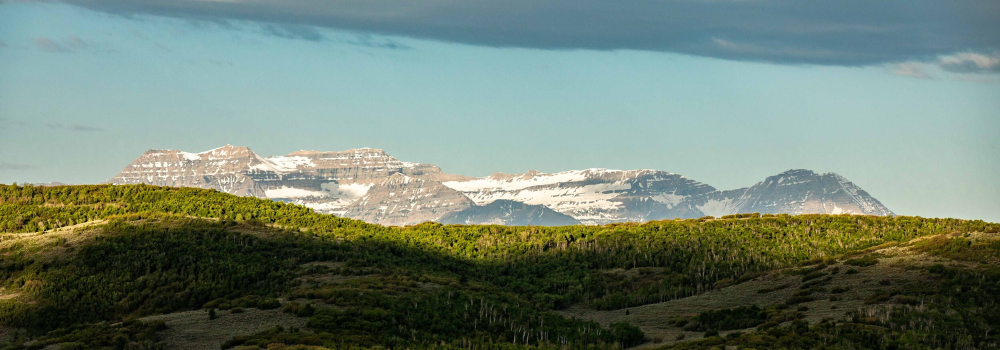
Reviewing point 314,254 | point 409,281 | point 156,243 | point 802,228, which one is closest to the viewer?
point 409,281

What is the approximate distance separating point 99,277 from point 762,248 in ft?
359

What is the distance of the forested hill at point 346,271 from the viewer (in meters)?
99.0

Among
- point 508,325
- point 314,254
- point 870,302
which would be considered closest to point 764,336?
point 870,302

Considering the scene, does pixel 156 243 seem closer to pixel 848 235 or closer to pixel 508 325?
pixel 508 325

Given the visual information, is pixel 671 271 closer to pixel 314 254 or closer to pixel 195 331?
pixel 314 254

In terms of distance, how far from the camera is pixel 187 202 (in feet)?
653

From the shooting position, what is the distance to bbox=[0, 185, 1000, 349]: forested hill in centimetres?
9900

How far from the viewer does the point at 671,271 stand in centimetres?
16525

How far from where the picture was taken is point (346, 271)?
140 metres

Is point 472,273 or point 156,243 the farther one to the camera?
point 472,273

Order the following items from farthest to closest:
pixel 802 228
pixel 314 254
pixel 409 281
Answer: pixel 802 228, pixel 314 254, pixel 409 281

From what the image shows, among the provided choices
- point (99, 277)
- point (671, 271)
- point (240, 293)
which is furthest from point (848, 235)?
point (99, 277)

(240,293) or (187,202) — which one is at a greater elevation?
(187,202)

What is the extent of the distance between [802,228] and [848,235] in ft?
42.2
